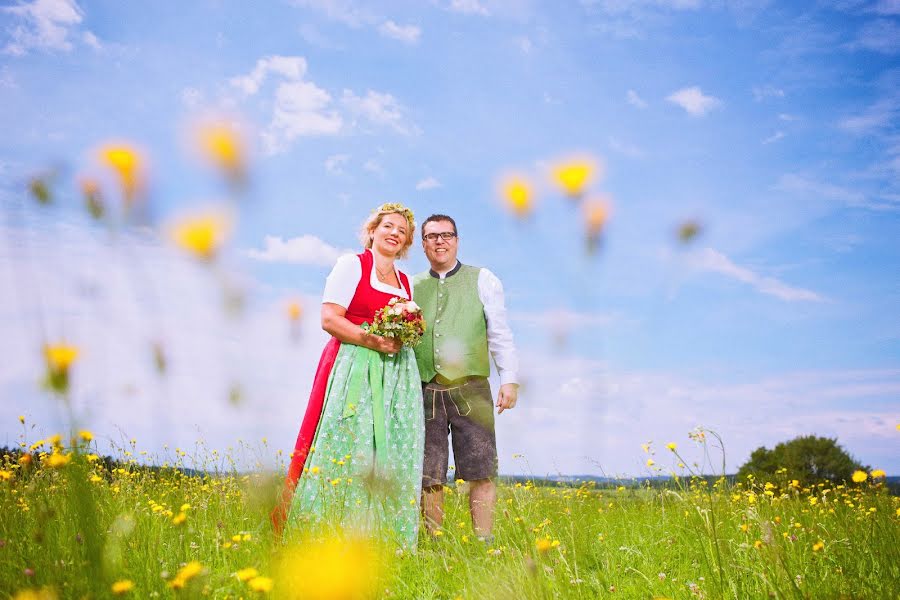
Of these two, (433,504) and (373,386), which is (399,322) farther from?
(433,504)

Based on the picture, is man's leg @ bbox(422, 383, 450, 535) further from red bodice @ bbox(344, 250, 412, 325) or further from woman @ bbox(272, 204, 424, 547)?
red bodice @ bbox(344, 250, 412, 325)

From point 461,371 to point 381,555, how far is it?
1.91 meters

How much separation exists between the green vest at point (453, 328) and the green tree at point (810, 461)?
9.49 metres

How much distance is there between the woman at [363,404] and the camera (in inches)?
153

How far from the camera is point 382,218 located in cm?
445

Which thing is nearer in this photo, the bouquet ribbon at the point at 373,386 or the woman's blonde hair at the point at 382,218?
the bouquet ribbon at the point at 373,386

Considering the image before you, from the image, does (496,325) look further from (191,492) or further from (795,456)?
(795,456)

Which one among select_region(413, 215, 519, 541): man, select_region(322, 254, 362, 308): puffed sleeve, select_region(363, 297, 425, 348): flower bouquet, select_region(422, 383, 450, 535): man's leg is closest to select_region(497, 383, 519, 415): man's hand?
select_region(413, 215, 519, 541): man

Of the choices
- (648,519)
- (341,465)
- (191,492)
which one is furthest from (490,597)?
(191,492)

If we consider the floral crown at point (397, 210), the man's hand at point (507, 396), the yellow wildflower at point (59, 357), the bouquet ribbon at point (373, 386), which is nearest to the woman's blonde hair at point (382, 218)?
the floral crown at point (397, 210)

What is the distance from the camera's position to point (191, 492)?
5078 mm

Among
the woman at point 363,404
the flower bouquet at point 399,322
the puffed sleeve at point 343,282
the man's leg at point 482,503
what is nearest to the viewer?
the woman at point 363,404

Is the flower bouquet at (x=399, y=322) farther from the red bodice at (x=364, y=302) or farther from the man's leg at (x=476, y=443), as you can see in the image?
the man's leg at (x=476, y=443)

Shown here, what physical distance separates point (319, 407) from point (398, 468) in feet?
2.12
